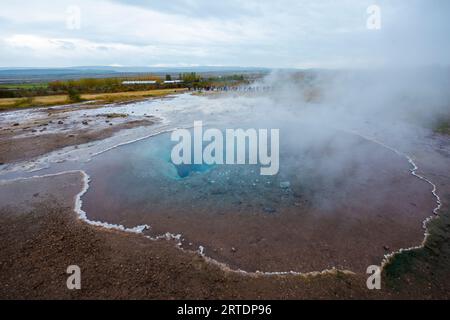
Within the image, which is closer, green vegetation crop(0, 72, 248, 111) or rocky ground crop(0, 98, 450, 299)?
rocky ground crop(0, 98, 450, 299)

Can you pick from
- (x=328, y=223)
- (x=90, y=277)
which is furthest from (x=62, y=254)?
(x=328, y=223)

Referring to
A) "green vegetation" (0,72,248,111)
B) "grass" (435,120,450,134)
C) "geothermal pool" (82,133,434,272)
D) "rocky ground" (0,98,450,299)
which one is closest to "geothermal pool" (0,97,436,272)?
"geothermal pool" (82,133,434,272)

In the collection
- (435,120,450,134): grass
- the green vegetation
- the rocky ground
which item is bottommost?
the rocky ground

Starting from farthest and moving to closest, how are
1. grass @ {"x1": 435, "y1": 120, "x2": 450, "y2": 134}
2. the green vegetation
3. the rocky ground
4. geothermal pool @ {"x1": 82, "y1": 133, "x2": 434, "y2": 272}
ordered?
the green vegetation → grass @ {"x1": 435, "y1": 120, "x2": 450, "y2": 134} → geothermal pool @ {"x1": 82, "y1": 133, "x2": 434, "y2": 272} → the rocky ground

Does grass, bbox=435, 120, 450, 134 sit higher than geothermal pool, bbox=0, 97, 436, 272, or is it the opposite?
grass, bbox=435, 120, 450, 134

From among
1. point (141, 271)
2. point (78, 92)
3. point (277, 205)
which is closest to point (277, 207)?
point (277, 205)

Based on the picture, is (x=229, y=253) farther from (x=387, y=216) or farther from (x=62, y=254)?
(x=387, y=216)

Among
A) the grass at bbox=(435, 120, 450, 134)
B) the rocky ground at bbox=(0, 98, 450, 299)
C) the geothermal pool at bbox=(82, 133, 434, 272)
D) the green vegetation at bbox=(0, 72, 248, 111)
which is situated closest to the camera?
the rocky ground at bbox=(0, 98, 450, 299)

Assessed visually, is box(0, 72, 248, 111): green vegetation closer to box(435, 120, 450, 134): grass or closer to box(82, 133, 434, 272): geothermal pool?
box(82, 133, 434, 272): geothermal pool

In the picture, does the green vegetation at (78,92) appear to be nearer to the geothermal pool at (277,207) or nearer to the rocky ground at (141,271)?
the geothermal pool at (277,207)

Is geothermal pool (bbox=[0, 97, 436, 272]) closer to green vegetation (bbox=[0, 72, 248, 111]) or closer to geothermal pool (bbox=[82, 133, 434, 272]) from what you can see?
geothermal pool (bbox=[82, 133, 434, 272])
